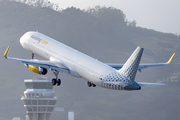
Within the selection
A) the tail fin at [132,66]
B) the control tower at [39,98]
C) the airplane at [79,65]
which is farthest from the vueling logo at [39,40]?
the control tower at [39,98]

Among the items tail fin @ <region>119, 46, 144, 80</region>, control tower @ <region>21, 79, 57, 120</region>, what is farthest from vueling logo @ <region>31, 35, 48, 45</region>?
control tower @ <region>21, 79, 57, 120</region>

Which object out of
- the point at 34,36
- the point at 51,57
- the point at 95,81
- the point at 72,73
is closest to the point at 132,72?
the point at 95,81

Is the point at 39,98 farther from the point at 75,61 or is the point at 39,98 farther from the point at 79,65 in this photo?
the point at 79,65

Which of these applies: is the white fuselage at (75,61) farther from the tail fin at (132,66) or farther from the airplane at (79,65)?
the tail fin at (132,66)

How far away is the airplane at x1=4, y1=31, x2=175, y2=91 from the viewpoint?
204 ft

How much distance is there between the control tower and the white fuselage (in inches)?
2076

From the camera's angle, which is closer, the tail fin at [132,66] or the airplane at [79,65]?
the tail fin at [132,66]

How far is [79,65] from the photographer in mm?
69062

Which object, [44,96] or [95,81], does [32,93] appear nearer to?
[44,96]

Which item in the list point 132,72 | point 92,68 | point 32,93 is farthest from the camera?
point 32,93

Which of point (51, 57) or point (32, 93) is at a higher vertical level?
point (51, 57)

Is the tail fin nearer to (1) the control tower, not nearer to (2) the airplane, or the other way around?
(2) the airplane

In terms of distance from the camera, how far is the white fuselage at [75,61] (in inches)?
2527

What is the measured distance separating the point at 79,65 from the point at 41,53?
1195cm
